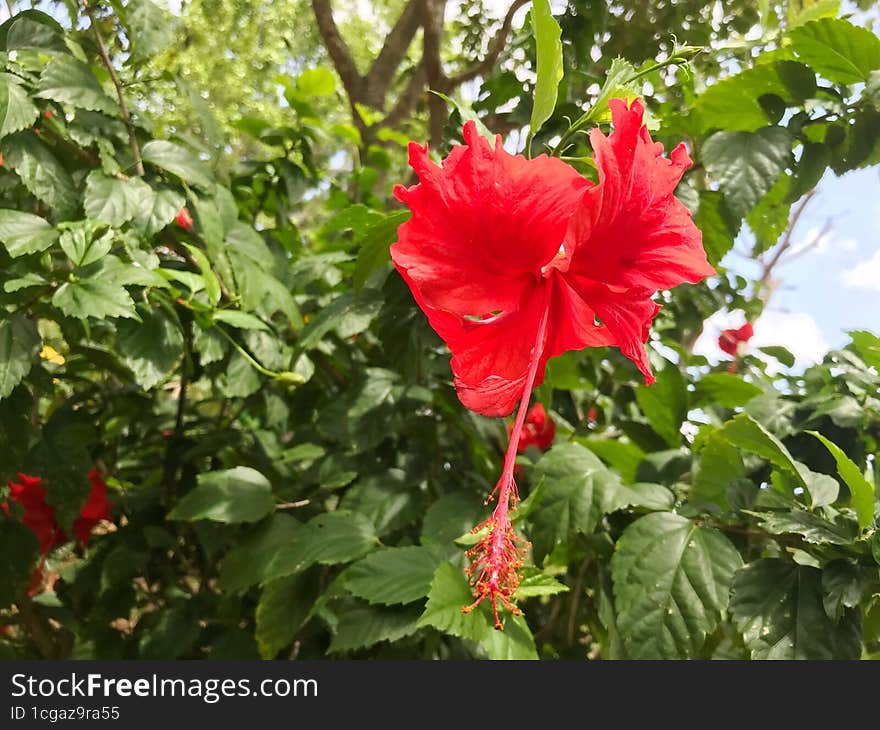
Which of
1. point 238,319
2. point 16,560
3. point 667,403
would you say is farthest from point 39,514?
point 667,403

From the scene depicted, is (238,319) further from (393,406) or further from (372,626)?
(372,626)

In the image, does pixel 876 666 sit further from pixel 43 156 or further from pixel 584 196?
pixel 43 156

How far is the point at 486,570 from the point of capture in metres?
0.42

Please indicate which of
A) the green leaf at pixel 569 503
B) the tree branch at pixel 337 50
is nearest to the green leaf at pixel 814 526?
the green leaf at pixel 569 503

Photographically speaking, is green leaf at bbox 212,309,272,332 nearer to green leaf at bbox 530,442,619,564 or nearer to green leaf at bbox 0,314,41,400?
green leaf at bbox 0,314,41,400

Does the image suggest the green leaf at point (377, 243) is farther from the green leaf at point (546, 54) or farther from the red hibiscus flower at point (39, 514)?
the red hibiscus flower at point (39, 514)

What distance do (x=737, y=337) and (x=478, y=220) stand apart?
112cm

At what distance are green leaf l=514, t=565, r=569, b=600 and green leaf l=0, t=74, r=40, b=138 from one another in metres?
0.58

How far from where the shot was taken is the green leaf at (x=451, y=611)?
1.85ft

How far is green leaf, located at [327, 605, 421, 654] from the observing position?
666 millimetres

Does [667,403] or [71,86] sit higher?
[71,86]

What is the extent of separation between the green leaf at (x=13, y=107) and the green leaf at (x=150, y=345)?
193mm

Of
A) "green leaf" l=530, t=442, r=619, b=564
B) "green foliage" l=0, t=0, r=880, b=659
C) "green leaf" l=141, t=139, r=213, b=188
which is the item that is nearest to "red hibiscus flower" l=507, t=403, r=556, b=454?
"green foliage" l=0, t=0, r=880, b=659

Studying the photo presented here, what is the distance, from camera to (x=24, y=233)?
669 millimetres
